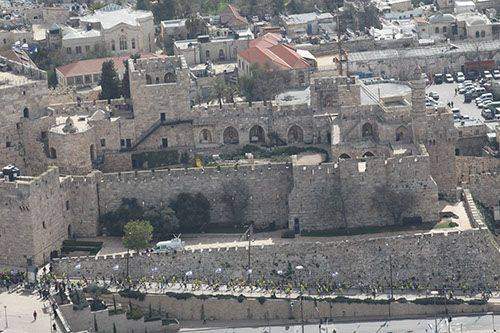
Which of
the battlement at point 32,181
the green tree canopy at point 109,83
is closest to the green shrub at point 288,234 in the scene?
the battlement at point 32,181

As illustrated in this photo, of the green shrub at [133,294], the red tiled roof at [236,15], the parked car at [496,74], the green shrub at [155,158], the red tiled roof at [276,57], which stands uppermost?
the red tiled roof at [276,57]

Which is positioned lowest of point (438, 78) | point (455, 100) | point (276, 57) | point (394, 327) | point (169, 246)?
point (394, 327)

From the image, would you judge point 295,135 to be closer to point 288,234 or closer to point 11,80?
point 288,234

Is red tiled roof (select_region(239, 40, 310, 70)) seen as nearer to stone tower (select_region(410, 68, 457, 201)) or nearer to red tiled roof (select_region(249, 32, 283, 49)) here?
red tiled roof (select_region(249, 32, 283, 49))

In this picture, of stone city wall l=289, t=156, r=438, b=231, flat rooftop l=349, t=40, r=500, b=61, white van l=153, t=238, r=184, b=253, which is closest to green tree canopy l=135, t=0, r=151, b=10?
flat rooftop l=349, t=40, r=500, b=61

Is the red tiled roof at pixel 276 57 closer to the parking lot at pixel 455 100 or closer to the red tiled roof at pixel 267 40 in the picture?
the red tiled roof at pixel 267 40

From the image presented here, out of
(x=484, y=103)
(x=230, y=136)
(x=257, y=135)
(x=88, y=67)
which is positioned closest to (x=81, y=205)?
(x=230, y=136)
